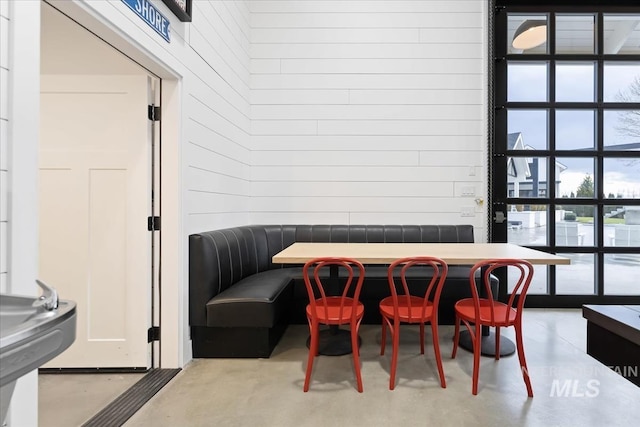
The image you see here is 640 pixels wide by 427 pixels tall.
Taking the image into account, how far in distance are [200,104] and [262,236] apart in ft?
4.81

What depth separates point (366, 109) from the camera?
146 inches

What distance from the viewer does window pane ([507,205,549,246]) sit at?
3.68 metres

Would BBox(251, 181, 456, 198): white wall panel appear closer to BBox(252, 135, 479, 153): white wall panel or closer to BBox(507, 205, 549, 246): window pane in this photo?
BBox(252, 135, 479, 153): white wall panel

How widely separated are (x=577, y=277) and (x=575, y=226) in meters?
0.62

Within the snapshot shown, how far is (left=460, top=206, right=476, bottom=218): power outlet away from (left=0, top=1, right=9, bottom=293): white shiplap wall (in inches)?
149

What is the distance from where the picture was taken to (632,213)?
3.63 m

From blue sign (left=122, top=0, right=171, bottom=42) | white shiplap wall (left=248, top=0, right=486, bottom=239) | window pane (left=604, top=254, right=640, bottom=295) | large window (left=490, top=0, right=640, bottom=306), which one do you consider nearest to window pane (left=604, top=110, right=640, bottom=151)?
large window (left=490, top=0, right=640, bottom=306)

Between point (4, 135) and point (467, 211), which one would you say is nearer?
point (4, 135)

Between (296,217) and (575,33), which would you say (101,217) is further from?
(575,33)

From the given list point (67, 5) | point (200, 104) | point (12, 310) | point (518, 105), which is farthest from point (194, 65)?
point (518, 105)

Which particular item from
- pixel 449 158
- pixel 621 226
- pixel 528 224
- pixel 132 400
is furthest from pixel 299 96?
pixel 621 226

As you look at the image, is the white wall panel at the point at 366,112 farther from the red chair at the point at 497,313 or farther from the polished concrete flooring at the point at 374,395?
the polished concrete flooring at the point at 374,395

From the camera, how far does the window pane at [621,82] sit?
366cm

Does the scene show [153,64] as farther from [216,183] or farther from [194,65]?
[216,183]
